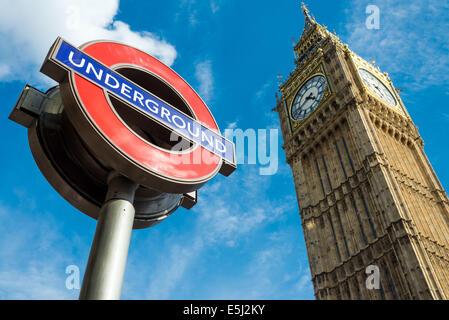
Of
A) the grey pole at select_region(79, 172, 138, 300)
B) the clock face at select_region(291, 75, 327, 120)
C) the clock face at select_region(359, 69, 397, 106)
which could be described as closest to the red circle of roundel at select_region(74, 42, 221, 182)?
the grey pole at select_region(79, 172, 138, 300)

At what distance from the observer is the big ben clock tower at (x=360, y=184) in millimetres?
28344

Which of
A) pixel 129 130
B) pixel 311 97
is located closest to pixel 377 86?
pixel 311 97

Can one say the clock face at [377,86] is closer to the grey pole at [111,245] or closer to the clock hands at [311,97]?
the clock hands at [311,97]

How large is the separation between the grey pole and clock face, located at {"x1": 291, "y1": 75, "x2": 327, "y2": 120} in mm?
39658

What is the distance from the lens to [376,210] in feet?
102

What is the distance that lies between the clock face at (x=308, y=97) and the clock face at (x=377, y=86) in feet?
14.6

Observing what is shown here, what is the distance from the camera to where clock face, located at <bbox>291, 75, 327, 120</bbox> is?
43375 mm

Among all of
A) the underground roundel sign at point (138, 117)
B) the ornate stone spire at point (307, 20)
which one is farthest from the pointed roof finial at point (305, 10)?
the underground roundel sign at point (138, 117)

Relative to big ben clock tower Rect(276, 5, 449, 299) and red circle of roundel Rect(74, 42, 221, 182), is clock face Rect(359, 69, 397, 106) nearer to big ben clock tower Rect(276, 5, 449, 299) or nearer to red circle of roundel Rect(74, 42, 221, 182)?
big ben clock tower Rect(276, 5, 449, 299)

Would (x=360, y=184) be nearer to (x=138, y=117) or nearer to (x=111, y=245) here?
(x=138, y=117)

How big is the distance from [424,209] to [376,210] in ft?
17.4

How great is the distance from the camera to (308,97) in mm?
45031

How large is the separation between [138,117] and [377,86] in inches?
1708
